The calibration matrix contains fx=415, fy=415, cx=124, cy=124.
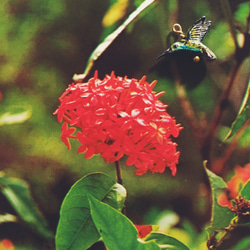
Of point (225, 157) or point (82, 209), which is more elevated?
point (82, 209)

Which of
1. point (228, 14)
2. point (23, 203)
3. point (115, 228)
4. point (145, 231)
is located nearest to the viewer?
point (115, 228)

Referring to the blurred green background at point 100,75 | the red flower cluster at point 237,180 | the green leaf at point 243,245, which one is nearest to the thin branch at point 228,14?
the blurred green background at point 100,75

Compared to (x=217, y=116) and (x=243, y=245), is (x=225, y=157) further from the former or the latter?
(x=243, y=245)

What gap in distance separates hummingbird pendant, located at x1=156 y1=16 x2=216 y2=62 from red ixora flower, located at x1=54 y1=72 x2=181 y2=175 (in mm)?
283

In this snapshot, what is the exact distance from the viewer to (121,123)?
856mm

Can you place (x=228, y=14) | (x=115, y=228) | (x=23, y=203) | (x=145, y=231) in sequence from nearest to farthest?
(x=115, y=228) < (x=145, y=231) < (x=23, y=203) < (x=228, y=14)

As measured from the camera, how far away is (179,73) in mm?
1238

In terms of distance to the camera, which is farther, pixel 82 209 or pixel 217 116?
pixel 217 116

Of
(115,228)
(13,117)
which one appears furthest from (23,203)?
(115,228)

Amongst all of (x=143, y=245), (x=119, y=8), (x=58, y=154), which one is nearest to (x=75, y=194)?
(x=143, y=245)

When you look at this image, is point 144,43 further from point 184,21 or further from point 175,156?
point 175,156

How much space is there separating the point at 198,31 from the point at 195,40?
0.09ft

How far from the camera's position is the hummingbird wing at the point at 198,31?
1.16 metres

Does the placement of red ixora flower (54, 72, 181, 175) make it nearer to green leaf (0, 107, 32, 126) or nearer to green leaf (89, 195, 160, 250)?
green leaf (89, 195, 160, 250)
